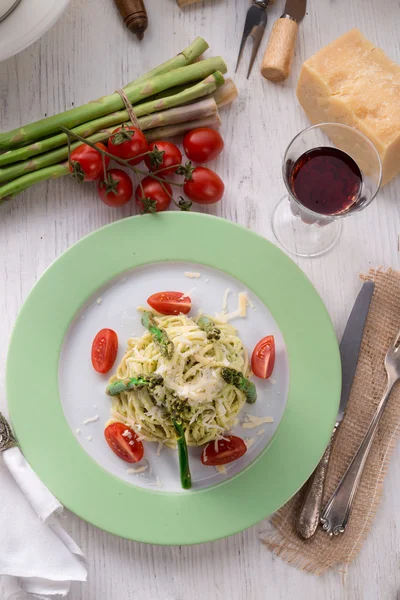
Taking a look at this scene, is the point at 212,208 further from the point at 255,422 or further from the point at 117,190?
the point at 255,422

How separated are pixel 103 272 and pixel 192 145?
0.70 metres

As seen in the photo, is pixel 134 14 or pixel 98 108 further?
pixel 134 14

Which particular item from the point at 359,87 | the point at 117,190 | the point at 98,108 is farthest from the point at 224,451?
the point at 359,87

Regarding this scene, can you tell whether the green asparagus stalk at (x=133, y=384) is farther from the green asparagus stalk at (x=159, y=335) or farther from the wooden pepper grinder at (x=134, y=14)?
the wooden pepper grinder at (x=134, y=14)

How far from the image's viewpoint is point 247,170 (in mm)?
3160

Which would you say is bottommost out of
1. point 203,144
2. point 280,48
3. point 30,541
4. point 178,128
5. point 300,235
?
point 30,541

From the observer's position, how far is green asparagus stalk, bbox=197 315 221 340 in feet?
9.09

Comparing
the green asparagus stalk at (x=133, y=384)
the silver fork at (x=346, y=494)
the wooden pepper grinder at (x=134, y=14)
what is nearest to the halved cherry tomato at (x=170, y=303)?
the green asparagus stalk at (x=133, y=384)

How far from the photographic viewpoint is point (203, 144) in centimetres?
301

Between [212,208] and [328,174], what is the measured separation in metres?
0.57

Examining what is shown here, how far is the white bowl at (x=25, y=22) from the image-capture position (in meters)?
2.69

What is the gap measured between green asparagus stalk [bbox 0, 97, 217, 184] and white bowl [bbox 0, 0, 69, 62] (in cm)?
43

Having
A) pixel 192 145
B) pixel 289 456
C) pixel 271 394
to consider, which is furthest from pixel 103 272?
pixel 289 456

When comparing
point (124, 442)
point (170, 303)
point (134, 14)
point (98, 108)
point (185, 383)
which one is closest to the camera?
point (185, 383)
